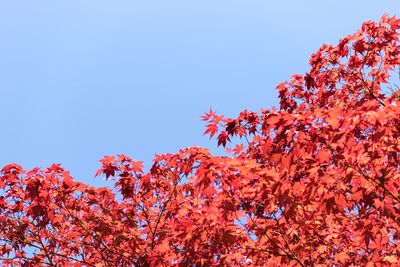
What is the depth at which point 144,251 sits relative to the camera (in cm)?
800

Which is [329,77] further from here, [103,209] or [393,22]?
[103,209]

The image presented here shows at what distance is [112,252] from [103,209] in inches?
33.2

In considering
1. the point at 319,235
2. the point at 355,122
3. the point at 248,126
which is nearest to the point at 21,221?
the point at 248,126

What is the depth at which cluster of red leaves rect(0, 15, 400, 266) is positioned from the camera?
15.8 ft

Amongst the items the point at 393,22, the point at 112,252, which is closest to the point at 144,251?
the point at 112,252

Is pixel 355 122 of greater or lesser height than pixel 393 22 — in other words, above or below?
below

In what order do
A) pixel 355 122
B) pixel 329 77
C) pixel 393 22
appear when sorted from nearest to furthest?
pixel 355 122 < pixel 393 22 < pixel 329 77

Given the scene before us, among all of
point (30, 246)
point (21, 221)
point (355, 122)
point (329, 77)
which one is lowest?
point (355, 122)

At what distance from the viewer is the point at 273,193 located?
5.30 m


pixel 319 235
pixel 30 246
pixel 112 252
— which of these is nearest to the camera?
pixel 319 235

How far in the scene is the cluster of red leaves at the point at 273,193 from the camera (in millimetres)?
4816

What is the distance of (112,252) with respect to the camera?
7891mm

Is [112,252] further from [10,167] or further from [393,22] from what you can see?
[393,22]

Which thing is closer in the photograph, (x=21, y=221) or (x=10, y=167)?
(x=10, y=167)
